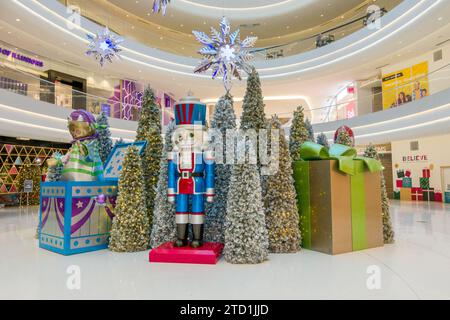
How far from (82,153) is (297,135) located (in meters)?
2.78

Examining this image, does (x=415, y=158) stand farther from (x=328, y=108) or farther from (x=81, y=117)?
(x=81, y=117)

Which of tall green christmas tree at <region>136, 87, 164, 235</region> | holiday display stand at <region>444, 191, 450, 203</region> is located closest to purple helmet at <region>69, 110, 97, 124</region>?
tall green christmas tree at <region>136, 87, 164, 235</region>

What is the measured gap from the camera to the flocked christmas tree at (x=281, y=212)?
3.39 m

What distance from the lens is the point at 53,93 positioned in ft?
33.9

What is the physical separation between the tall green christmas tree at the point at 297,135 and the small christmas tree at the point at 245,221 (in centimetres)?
123

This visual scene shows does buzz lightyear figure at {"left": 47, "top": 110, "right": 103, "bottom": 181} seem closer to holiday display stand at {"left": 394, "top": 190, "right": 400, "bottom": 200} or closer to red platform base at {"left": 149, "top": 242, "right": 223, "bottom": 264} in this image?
red platform base at {"left": 149, "top": 242, "right": 223, "bottom": 264}

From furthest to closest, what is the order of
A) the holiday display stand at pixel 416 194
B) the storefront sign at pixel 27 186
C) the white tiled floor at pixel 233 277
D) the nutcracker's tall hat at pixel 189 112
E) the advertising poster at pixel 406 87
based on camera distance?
the holiday display stand at pixel 416 194, the storefront sign at pixel 27 186, the advertising poster at pixel 406 87, the nutcracker's tall hat at pixel 189 112, the white tiled floor at pixel 233 277

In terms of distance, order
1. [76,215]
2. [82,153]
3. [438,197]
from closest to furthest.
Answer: [76,215] → [82,153] → [438,197]

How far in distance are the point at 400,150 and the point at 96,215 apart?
1435 cm

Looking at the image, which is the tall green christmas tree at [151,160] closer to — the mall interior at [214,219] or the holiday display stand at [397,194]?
the mall interior at [214,219]

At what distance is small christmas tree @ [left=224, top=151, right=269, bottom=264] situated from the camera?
2941 mm

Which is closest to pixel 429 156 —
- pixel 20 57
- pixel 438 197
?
pixel 438 197

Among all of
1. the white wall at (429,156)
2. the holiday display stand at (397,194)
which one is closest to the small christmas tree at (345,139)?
the white wall at (429,156)
